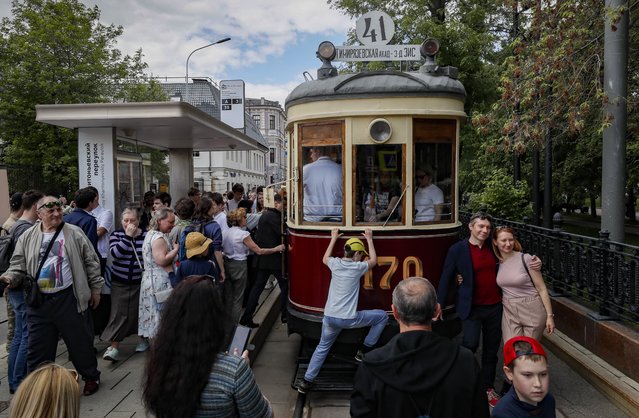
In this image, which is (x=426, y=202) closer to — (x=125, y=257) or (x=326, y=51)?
(x=326, y=51)

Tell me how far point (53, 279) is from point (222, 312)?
2.77 m

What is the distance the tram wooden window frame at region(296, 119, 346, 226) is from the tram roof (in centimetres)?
26

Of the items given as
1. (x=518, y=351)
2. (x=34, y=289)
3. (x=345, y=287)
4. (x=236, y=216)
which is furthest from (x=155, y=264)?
(x=518, y=351)

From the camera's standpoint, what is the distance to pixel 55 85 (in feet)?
55.3

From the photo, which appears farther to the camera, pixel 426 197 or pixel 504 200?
pixel 504 200

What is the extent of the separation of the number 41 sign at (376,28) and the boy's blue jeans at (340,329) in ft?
9.96

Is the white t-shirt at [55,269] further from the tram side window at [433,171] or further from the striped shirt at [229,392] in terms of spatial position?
the tram side window at [433,171]

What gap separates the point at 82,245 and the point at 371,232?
2669 mm

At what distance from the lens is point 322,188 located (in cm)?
536

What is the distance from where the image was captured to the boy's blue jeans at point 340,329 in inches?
187

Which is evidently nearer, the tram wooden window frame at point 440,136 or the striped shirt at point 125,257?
the tram wooden window frame at point 440,136

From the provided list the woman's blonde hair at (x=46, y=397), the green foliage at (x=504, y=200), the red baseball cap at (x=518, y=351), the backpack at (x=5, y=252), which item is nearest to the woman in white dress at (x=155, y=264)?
the backpack at (x=5, y=252)

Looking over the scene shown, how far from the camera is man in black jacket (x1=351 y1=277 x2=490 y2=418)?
2.13 metres

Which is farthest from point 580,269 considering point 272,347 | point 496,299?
point 272,347
